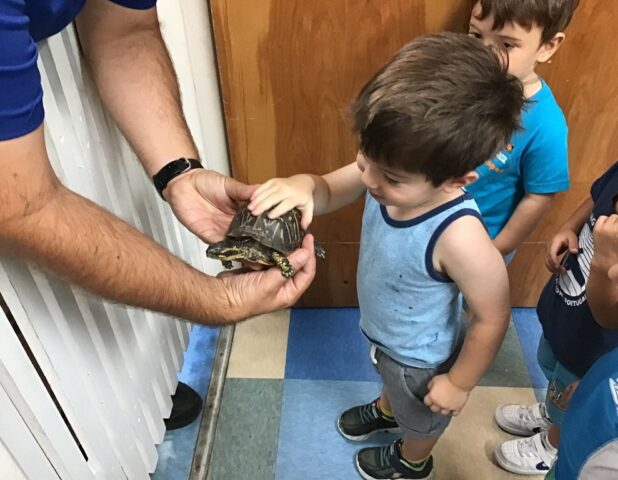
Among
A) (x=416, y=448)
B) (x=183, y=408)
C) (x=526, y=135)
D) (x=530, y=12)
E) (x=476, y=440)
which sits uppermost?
(x=530, y=12)

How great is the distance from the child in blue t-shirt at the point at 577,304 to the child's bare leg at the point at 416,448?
0.31 metres

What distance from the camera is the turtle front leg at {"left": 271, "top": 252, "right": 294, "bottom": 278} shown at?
1.02 metres

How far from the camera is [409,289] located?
1.06 meters

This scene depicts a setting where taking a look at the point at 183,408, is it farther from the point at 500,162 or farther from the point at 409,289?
the point at 500,162

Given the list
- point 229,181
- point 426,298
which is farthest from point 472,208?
point 229,181

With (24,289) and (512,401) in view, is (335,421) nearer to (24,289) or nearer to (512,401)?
(512,401)

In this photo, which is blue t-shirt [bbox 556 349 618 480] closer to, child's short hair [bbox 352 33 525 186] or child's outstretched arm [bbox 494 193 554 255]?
child's short hair [bbox 352 33 525 186]

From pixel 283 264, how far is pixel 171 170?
1.03 feet

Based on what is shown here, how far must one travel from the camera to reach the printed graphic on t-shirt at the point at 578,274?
3.72 feet

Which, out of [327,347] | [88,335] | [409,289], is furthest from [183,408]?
[409,289]

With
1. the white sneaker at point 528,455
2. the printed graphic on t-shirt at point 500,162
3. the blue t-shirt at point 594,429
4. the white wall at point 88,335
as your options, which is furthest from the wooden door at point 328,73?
the blue t-shirt at point 594,429

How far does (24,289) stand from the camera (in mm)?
821

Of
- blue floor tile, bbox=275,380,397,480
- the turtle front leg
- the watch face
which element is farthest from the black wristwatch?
A: blue floor tile, bbox=275,380,397,480

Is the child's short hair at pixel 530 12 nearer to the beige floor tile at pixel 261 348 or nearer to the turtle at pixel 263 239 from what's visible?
the turtle at pixel 263 239
